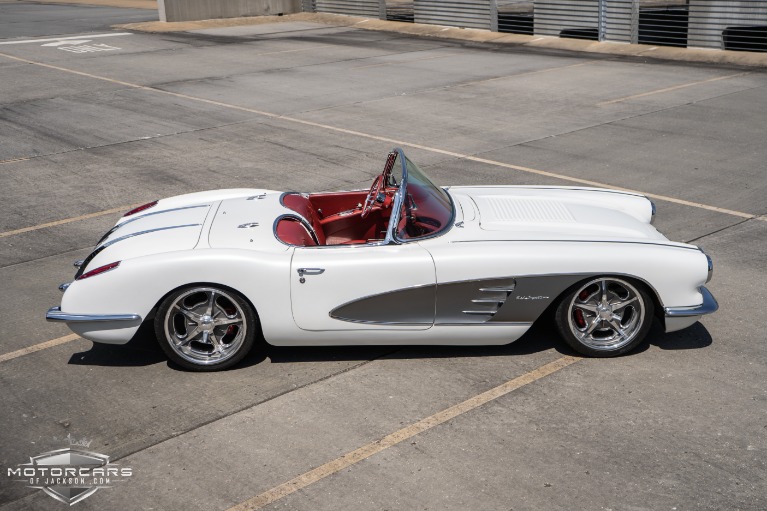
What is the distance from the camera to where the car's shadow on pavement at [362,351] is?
6.42 metres

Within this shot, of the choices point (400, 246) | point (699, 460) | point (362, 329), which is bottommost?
point (699, 460)

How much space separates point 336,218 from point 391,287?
1236 millimetres

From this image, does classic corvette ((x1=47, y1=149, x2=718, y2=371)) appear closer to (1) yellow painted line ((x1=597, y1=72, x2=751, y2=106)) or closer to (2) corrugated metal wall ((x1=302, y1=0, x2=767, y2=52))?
(1) yellow painted line ((x1=597, y1=72, x2=751, y2=106))

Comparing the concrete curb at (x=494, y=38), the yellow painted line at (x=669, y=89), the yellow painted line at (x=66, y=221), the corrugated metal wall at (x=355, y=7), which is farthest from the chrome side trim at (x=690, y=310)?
the corrugated metal wall at (x=355, y=7)

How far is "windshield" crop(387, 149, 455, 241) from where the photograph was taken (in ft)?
20.6

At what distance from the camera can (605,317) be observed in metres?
6.24

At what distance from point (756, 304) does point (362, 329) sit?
3.24 meters

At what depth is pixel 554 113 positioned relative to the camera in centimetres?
1493

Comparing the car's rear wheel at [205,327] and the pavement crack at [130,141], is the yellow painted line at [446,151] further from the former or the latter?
the car's rear wheel at [205,327]

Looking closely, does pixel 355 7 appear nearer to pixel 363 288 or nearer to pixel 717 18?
pixel 717 18

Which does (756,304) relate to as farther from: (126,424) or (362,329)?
(126,424)

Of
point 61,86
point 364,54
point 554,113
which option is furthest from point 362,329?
point 364,54

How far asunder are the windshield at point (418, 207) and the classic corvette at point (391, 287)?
0.01 metres

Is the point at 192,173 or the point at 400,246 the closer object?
the point at 400,246
